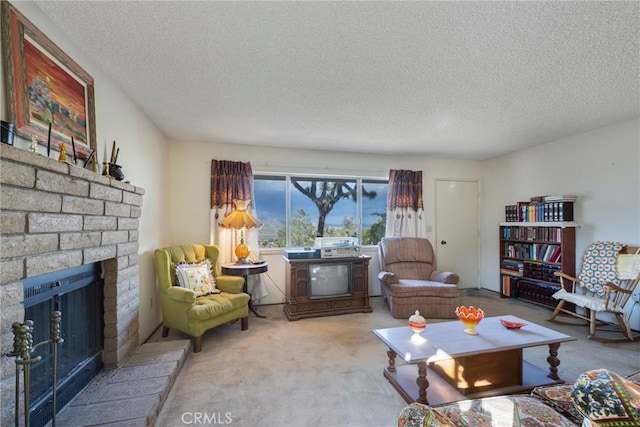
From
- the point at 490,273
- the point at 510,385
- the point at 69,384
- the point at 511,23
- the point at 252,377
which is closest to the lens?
the point at 511,23

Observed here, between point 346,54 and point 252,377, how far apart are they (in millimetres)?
2472

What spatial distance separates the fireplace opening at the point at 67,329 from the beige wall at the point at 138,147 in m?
0.74

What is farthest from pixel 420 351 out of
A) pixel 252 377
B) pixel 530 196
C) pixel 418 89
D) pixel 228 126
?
pixel 530 196

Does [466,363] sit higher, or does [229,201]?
[229,201]

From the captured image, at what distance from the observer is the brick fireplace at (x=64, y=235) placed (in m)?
1.19

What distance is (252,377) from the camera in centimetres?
221

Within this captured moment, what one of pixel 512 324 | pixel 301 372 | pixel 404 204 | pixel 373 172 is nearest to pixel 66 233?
pixel 301 372

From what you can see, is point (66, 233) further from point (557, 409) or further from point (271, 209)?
point (271, 209)

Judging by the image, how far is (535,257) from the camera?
4020mm

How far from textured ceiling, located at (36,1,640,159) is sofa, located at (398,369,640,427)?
1.70 metres

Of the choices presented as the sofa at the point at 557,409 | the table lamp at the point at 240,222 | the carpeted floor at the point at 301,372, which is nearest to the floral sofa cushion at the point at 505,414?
the sofa at the point at 557,409

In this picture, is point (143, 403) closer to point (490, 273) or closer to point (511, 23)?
point (511, 23)

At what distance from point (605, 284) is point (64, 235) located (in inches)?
181

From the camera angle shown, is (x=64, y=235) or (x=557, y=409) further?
(x=64, y=235)
